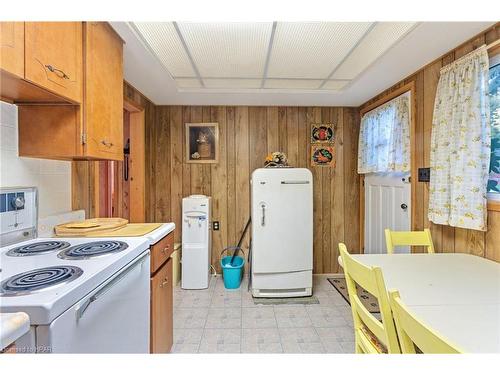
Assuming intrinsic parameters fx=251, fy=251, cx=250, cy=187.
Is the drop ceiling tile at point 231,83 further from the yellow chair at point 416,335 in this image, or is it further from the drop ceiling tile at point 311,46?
the yellow chair at point 416,335

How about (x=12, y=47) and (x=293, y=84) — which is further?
(x=293, y=84)

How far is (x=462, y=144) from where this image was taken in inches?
63.4

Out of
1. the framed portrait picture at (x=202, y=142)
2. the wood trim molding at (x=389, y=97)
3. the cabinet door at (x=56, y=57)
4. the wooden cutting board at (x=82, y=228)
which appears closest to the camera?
the cabinet door at (x=56, y=57)

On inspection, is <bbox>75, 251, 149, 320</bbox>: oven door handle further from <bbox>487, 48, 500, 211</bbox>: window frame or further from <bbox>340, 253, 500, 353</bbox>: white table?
<bbox>487, 48, 500, 211</bbox>: window frame

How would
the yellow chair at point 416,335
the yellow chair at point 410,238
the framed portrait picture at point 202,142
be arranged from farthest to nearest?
the framed portrait picture at point 202,142
the yellow chair at point 410,238
the yellow chair at point 416,335

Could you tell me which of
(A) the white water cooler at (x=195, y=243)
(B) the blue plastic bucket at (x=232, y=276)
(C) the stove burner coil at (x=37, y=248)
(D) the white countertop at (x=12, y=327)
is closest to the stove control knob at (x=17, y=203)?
(C) the stove burner coil at (x=37, y=248)

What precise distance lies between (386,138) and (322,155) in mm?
801

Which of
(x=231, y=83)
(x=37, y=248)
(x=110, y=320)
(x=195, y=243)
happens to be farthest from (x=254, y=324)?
(x=231, y=83)

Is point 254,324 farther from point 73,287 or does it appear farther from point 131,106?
point 131,106

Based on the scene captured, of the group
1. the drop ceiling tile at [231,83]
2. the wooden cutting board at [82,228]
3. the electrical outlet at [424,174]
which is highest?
the drop ceiling tile at [231,83]

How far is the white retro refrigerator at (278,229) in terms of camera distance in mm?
2686

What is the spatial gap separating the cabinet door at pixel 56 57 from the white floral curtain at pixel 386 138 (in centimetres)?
257

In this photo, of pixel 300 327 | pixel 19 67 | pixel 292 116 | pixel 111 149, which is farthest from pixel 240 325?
pixel 292 116
